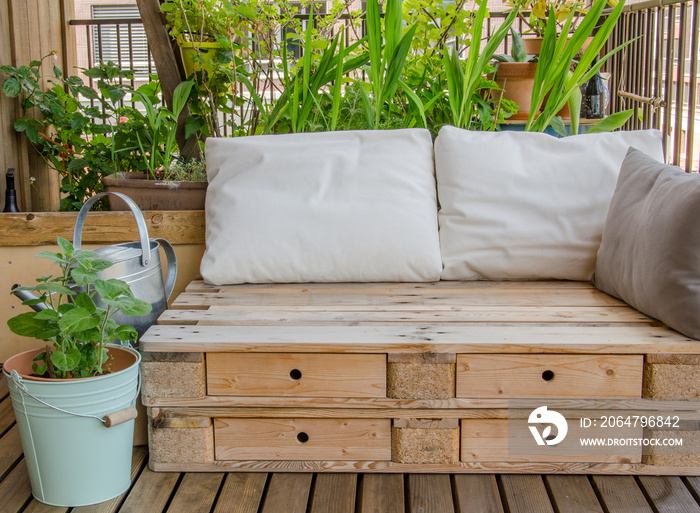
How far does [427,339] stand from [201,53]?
4.76 feet

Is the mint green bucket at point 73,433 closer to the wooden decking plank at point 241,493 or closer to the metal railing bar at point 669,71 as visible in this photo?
the wooden decking plank at point 241,493

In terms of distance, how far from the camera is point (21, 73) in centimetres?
242

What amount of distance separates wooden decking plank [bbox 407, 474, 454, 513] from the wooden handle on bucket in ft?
1.94

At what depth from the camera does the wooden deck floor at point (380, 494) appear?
4.33 ft

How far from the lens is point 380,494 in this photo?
137cm

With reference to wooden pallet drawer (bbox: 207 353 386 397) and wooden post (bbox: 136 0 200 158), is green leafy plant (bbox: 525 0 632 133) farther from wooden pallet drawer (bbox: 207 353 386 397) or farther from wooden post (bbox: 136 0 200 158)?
wooden post (bbox: 136 0 200 158)

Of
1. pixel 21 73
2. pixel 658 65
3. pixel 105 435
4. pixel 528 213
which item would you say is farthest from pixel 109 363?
pixel 658 65

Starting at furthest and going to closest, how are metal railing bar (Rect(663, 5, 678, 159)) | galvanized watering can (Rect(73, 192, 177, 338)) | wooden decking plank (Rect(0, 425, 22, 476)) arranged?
1. metal railing bar (Rect(663, 5, 678, 159))
2. galvanized watering can (Rect(73, 192, 177, 338))
3. wooden decking plank (Rect(0, 425, 22, 476))

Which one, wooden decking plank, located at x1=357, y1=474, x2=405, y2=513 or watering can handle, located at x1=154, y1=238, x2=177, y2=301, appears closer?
wooden decking plank, located at x1=357, y1=474, x2=405, y2=513

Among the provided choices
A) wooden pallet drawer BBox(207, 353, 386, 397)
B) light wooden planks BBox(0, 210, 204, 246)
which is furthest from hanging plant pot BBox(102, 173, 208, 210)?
wooden pallet drawer BBox(207, 353, 386, 397)

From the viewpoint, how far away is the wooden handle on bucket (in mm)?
1310

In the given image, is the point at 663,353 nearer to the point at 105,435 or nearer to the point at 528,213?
the point at 528,213

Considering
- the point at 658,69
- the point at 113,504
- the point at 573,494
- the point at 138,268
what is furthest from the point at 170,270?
the point at 658,69

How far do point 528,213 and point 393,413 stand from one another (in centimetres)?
74
